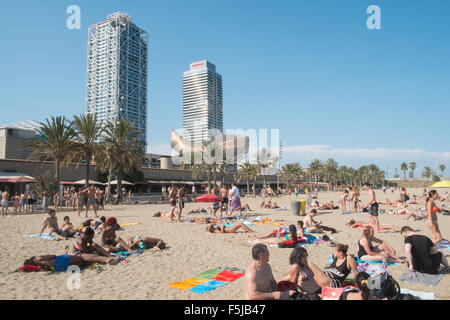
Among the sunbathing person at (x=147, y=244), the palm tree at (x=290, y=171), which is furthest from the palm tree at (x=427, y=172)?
the sunbathing person at (x=147, y=244)

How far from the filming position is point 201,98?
184m

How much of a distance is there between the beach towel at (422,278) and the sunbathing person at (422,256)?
0.10 metres

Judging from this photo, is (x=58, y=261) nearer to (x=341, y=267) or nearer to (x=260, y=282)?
(x=260, y=282)

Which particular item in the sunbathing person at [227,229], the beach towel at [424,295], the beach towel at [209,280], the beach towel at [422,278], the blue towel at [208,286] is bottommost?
the sunbathing person at [227,229]

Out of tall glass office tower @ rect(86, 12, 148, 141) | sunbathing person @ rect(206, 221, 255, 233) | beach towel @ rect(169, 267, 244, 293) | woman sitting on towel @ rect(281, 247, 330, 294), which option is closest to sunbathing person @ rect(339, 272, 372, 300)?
woman sitting on towel @ rect(281, 247, 330, 294)

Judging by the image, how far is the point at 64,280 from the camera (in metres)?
4.95

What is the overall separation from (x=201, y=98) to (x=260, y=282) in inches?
7281

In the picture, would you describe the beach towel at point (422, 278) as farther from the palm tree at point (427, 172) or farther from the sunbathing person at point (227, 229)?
the palm tree at point (427, 172)

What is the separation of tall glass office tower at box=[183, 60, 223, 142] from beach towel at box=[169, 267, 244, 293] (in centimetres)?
17021

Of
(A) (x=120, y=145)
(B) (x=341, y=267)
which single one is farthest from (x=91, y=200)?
(B) (x=341, y=267)

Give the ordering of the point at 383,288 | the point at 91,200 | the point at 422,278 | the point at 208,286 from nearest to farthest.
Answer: the point at 383,288
the point at 208,286
the point at 422,278
the point at 91,200

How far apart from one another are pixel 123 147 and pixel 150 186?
1467 centimetres

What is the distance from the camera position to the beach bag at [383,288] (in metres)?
3.74
